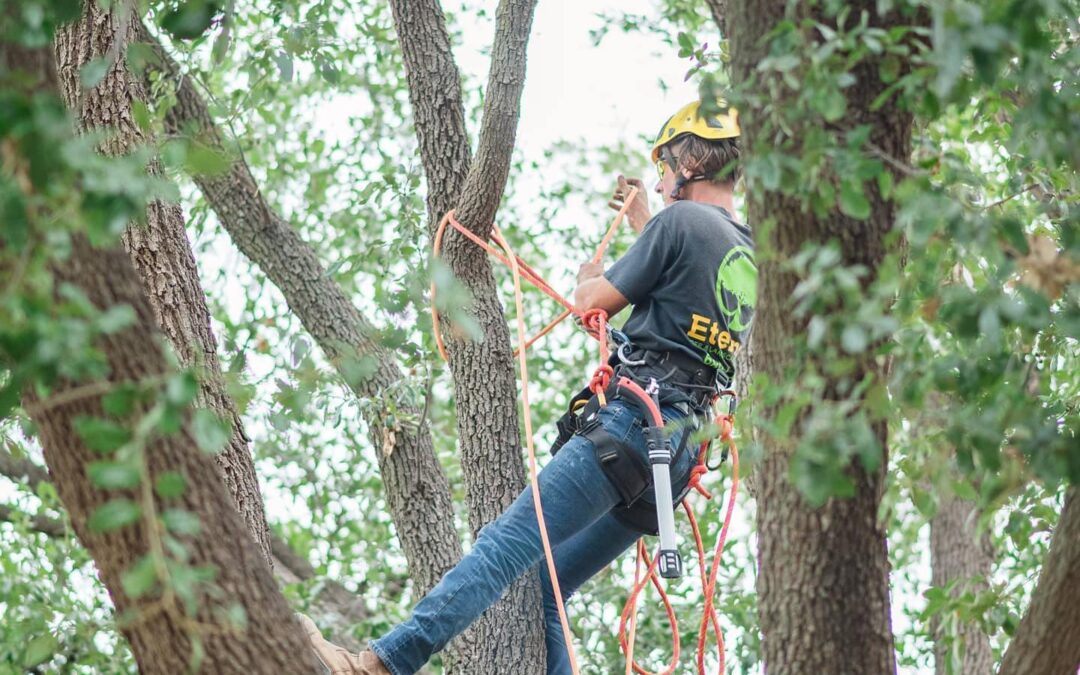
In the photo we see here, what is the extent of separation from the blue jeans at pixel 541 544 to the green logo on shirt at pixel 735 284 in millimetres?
271

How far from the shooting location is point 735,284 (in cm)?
322

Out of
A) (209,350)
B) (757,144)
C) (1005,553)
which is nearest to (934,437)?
(757,144)

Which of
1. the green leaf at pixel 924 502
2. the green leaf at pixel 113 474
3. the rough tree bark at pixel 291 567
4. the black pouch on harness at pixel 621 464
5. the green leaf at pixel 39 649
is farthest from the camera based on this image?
the rough tree bark at pixel 291 567

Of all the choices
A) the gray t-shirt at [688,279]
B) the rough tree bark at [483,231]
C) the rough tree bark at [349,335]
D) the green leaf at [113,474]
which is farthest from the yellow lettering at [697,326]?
the green leaf at [113,474]

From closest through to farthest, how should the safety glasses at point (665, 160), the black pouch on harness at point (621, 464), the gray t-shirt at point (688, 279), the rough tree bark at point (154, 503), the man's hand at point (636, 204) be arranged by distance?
the rough tree bark at point (154, 503), the black pouch on harness at point (621, 464), the gray t-shirt at point (688, 279), the safety glasses at point (665, 160), the man's hand at point (636, 204)

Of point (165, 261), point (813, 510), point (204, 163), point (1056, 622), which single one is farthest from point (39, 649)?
point (1056, 622)

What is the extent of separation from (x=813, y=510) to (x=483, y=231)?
1.53 metres

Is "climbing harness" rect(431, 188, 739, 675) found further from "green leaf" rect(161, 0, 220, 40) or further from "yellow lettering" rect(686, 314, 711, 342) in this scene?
"green leaf" rect(161, 0, 220, 40)

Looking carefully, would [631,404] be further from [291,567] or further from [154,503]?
[291,567]

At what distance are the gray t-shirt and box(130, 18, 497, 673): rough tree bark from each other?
75cm

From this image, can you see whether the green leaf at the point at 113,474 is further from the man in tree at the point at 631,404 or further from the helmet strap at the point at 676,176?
the helmet strap at the point at 676,176

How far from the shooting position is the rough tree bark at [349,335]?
12.6ft

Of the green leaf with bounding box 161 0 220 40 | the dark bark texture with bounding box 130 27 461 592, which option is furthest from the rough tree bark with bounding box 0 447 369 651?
the green leaf with bounding box 161 0 220 40

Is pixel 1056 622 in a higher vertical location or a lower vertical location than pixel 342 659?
lower
